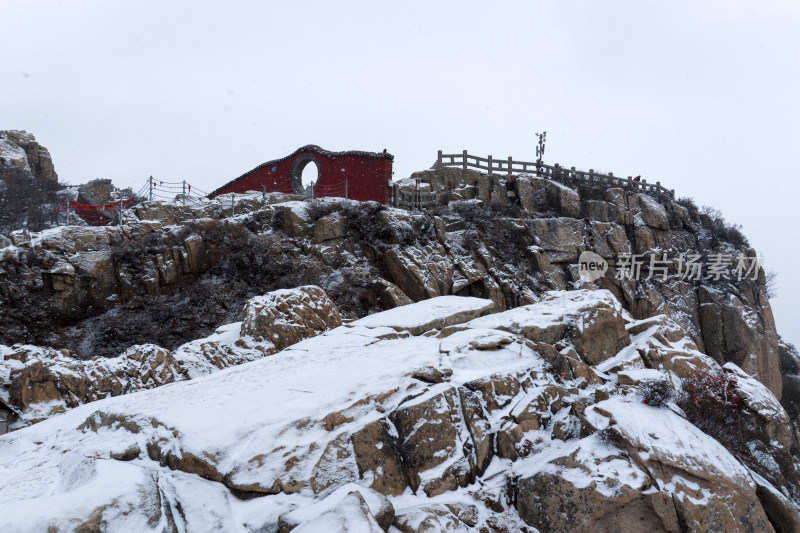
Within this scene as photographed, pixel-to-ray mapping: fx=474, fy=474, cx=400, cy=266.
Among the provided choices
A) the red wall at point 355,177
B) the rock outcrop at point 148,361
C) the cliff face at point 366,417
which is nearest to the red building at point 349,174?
the red wall at point 355,177

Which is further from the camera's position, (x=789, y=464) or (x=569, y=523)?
(x=789, y=464)

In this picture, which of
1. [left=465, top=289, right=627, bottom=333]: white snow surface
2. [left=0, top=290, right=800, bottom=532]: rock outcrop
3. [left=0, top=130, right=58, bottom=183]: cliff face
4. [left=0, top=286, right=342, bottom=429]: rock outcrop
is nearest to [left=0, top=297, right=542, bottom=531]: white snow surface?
[left=0, top=290, right=800, bottom=532]: rock outcrop

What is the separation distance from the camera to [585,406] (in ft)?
23.0

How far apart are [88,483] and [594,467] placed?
551cm

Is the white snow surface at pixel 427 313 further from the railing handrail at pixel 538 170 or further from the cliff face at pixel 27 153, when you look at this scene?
the cliff face at pixel 27 153

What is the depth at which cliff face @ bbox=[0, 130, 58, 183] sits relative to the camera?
31.4m

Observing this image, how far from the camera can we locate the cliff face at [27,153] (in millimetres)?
31375

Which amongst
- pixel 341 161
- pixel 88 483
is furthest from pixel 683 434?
pixel 341 161

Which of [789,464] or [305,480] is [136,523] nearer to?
[305,480]

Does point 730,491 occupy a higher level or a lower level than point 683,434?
lower

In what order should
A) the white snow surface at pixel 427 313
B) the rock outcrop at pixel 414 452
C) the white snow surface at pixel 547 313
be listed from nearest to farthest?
the rock outcrop at pixel 414 452
the white snow surface at pixel 547 313
the white snow surface at pixel 427 313

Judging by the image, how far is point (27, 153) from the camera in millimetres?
33781

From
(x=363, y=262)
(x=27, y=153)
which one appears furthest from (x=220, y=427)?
(x=27, y=153)

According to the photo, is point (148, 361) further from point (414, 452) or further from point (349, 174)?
point (349, 174)
